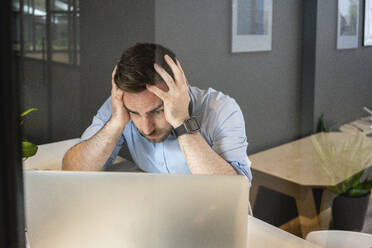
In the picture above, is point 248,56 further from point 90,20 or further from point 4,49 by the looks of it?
point 4,49

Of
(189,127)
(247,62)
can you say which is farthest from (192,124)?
(247,62)

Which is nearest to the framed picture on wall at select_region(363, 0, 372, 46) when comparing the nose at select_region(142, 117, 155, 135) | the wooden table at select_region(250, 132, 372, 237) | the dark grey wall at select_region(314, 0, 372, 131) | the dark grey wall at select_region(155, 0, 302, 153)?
the dark grey wall at select_region(314, 0, 372, 131)

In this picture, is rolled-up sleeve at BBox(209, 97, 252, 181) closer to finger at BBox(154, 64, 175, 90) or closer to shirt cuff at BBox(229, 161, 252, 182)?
shirt cuff at BBox(229, 161, 252, 182)

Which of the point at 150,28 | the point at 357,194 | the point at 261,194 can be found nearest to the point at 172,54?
the point at 150,28

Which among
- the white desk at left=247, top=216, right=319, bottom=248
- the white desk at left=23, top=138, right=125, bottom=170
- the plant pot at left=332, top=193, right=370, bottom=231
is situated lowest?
the white desk at left=247, top=216, right=319, bottom=248

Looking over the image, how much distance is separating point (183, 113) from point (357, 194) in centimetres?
67

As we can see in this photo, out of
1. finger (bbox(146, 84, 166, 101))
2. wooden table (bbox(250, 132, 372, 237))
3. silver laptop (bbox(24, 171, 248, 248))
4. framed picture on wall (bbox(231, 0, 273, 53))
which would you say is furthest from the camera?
wooden table (bbox(250, 132, 372, 237))

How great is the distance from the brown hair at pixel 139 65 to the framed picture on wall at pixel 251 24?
22 centimetres

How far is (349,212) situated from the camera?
1331 mm

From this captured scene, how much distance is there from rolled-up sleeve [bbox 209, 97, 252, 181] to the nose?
0.58ft

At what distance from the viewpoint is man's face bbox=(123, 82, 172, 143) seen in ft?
3.65

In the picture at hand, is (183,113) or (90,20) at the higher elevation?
(90,20)

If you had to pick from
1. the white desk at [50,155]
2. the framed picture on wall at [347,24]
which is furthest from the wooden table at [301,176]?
the white desk at [50,155]

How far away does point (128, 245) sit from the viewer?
0.74 metres
